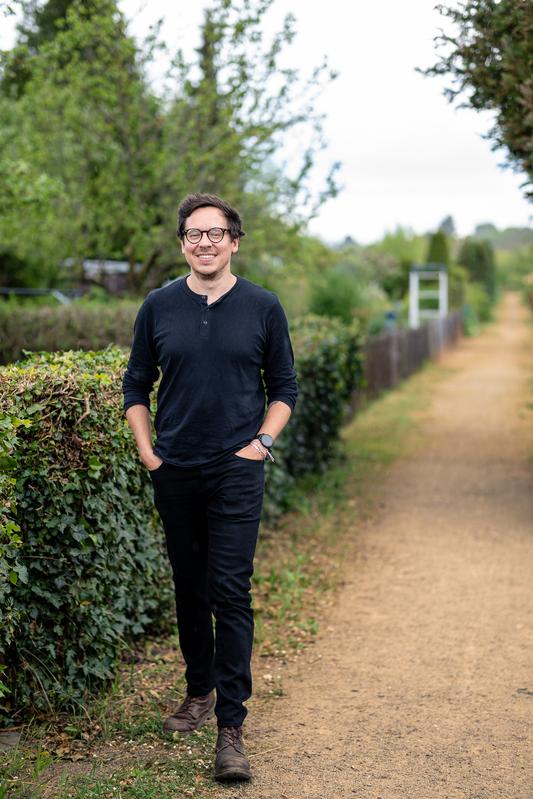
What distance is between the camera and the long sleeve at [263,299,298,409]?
155 inches

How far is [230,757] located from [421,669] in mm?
1603

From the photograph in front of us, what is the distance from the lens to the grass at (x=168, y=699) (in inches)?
149

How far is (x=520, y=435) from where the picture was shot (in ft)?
44.7

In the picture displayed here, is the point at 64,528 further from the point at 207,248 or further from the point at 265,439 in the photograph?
the point at 207,248

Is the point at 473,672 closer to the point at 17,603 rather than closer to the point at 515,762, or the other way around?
the point at 515,762

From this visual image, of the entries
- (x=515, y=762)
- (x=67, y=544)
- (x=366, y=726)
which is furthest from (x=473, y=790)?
(x=67, y=544)

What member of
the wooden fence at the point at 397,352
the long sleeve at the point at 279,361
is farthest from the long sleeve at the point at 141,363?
the wooden fence at the point at 397,352

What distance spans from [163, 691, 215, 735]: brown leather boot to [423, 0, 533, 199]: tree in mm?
5351

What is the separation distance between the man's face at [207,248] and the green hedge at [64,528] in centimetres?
83

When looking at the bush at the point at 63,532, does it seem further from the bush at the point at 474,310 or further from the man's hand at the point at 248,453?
the bush at the point at 474,310

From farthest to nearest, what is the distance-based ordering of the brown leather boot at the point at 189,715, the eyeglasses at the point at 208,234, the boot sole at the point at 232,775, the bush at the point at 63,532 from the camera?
1. the brown leather boot at the point at 189,715
2. the bush at the point at 63,532
3. the eyeglasses at the point at 208,234
4. the boot sole at the point at 232,775

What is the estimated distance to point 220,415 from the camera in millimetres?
3822

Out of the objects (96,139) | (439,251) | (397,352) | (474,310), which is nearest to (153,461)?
(96,139)

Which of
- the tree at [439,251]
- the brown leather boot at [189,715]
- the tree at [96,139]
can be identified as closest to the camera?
the brown leather boot at [189,715]
